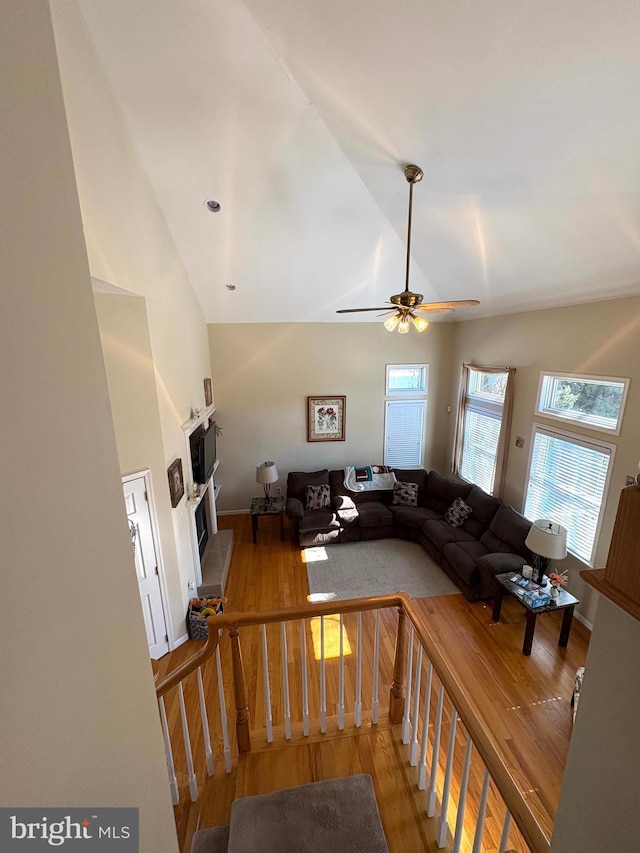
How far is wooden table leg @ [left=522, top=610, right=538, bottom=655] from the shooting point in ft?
11.6

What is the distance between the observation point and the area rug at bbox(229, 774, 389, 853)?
5.29 ft

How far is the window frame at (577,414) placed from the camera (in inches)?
135

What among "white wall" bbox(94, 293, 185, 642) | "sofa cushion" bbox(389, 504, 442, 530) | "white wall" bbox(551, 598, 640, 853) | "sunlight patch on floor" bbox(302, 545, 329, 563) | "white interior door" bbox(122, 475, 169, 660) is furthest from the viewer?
"sofa cushion" bbox(389, 504, 442, 530)

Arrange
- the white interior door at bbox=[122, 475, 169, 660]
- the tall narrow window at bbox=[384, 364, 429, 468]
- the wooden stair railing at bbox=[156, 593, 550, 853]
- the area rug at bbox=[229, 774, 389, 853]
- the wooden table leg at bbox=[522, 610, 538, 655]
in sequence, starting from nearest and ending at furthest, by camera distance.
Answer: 1. the wooden stair railing at bbox=[156, 593, 550, 853]
2. the area rug at bbox=[229, 774, 389, 853]
3. the white interior door at bbox=[122, 475, 169, 660]
4. the wooden table leg at bbox=[522, 610, 538, 655]
5. the tall narrow window at bbox=[384, 364, 429, 468]

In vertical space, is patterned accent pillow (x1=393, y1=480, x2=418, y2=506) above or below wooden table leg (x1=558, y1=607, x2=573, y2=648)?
above

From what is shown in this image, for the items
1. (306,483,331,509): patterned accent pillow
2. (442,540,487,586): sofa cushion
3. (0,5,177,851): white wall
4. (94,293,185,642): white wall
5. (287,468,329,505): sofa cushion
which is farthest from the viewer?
(287,468,329,505): sofa cushion

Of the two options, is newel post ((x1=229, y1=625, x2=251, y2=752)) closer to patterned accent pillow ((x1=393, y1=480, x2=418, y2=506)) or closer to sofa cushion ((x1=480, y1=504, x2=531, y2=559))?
sofa cushion ((x1=480, y1=504, x2=531, y2=559))

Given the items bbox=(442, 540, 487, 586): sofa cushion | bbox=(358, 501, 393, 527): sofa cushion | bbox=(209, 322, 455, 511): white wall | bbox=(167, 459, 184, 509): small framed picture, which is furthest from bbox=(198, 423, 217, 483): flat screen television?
bbox=(442, 540, 487, 586): sofa cushion

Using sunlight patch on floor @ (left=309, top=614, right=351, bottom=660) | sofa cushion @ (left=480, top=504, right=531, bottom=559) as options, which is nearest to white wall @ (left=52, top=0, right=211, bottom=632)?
sunlight patch on floor @ (left=309, top=614, right=351, bottom=660)

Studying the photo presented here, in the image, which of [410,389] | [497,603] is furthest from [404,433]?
[497,603]

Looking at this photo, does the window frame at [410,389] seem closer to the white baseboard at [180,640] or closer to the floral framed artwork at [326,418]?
the floral framed artwork at [326,418]

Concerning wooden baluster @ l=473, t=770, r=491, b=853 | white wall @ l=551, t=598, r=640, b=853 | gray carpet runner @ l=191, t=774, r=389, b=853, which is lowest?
gray carpet runner @ l=191, t=774, r=389, b=853

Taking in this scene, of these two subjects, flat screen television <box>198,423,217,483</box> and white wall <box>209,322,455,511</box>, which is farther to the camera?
white wall <box>209,322,455,511</box>

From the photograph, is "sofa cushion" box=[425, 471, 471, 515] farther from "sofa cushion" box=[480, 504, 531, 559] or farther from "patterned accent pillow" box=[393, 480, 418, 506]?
"sofa cushion" box=[480, 504, 531, 559]
